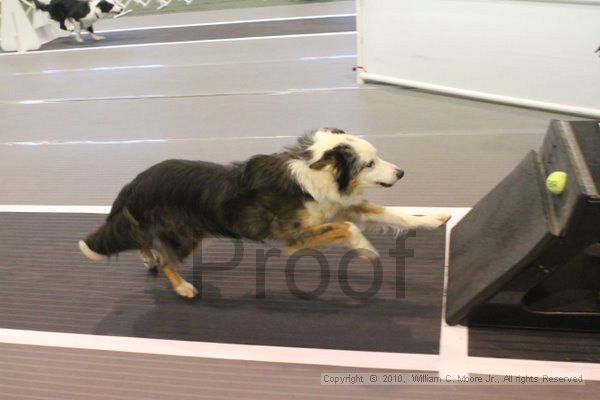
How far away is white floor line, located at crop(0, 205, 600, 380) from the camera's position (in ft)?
6.51

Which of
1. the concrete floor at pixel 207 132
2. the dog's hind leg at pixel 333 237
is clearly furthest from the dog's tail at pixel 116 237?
the dog's hind leg at pixel 333 237

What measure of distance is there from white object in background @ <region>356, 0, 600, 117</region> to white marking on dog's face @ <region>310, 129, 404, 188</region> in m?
2.31

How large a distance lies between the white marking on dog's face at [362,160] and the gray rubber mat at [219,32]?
197 inches

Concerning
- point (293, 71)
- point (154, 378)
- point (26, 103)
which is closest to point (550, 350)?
point (154, 378)

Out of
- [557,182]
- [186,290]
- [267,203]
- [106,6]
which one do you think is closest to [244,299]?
[186,290]

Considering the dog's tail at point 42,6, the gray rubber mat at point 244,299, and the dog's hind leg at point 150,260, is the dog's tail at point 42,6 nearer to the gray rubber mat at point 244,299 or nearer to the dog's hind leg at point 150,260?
the gray rubber mat at point 244,299

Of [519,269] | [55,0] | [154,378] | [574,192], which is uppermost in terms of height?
[55,0]

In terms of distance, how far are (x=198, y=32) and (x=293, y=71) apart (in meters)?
2.78

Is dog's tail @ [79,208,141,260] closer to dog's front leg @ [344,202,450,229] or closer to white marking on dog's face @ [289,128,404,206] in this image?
white marking on dog's face @ [289,128,404,206]

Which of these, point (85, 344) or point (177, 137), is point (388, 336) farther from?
point (177, 137)

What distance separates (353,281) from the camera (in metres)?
2.59

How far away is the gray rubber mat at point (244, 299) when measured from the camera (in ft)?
7.61

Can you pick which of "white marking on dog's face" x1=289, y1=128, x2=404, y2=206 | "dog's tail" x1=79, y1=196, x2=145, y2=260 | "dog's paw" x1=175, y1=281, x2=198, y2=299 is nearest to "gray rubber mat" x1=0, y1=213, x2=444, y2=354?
"dog's paw" x1=175, y1=281, x2=198, y2=299

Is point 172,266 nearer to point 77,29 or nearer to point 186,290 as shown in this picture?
point 186,290
